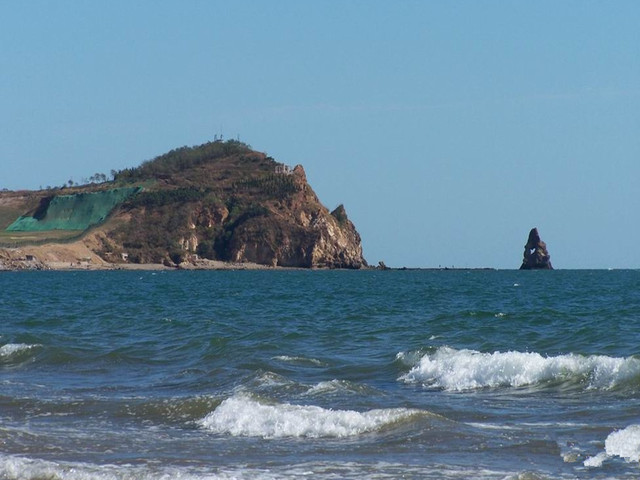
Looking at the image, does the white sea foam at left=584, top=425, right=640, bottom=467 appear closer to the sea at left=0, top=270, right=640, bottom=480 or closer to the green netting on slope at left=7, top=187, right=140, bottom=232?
the sea at left=0, top=270, right=640, bottom=480

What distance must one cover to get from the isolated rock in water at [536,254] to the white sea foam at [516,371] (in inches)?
6461

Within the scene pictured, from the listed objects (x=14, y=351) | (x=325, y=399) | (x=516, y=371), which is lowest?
(x=14, y=351)

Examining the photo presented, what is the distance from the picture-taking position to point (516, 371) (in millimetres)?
20125

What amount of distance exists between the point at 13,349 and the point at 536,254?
534 ft

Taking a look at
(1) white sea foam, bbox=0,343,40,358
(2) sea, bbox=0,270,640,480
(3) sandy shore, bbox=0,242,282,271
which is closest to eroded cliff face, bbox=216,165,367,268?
(3) sandy shore, bbox=0,242,282,271

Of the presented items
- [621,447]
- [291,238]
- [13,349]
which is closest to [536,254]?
[291,238]

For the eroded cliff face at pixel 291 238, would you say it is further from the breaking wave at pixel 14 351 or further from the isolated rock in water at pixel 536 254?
the breaking wave at pixel 14 351

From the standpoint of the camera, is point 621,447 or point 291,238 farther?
point 291,238

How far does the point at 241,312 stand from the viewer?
40219 millimetres

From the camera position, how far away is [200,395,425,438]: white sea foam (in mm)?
15133

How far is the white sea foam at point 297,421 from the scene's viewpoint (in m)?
15.1

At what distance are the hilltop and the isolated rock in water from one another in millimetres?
33869

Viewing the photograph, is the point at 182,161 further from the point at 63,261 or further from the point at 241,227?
the point at 63,261

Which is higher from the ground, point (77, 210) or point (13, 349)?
point (77, 210)
